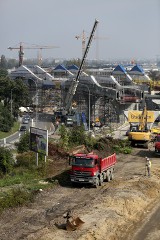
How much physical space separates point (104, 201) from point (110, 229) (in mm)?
4534

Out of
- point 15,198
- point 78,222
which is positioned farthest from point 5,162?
point 78,222

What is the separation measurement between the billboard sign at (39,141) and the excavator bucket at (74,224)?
13.6 meters

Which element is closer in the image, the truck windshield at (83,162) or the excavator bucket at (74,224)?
the excavator bucket at (74,224)

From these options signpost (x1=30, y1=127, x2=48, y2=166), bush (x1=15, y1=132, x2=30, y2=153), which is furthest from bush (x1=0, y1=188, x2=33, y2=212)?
bush (x1=15, y1=132, x2=30, y2=153)

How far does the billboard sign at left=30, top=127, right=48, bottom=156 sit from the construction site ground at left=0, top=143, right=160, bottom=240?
2188 millimetres

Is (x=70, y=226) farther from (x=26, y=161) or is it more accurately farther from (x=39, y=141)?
(x=26, y=161)

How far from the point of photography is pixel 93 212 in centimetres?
2425

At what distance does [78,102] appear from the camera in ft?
426

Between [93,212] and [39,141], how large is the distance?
1249 centimetres

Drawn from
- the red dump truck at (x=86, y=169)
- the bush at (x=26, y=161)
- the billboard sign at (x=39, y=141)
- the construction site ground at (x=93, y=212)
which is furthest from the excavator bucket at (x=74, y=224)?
the bush at (x=26, y=161)

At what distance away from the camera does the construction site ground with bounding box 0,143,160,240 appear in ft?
68.8

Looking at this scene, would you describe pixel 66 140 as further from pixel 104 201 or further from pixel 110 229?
pixel 110 229

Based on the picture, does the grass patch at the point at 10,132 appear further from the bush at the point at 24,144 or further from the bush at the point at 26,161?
the bush at the point at 26,161

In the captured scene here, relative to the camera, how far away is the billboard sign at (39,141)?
35062 mm
